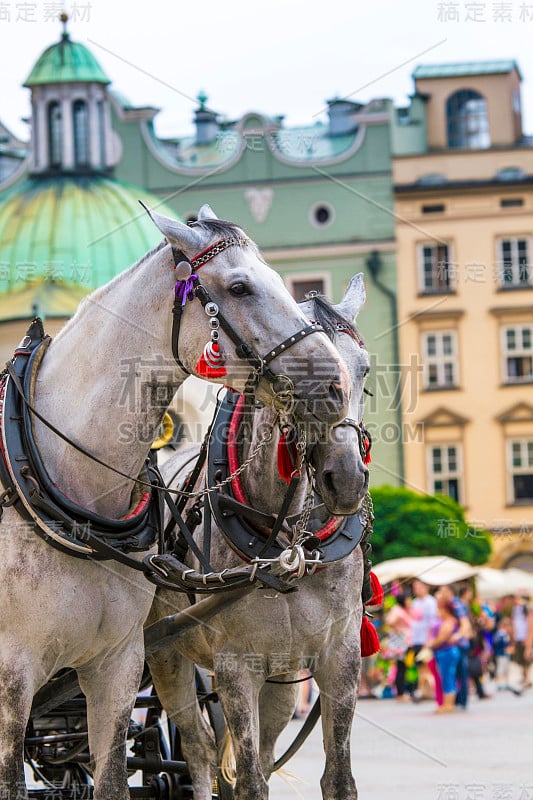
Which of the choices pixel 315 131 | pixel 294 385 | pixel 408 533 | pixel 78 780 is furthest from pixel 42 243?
pixel 294 385

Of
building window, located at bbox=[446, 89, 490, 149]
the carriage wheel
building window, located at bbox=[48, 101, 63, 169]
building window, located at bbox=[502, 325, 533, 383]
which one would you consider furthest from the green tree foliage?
the carriage wheel

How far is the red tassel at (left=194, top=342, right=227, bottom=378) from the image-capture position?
17.1 ft

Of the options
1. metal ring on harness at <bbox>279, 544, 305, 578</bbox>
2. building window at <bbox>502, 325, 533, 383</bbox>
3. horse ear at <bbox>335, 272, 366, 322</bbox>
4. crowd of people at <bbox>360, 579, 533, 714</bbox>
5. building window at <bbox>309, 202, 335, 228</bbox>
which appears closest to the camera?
metal ring on harness at <bbox>279, 544, 305, 578</bbox>

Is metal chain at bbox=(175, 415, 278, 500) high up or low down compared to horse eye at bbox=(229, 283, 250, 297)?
down

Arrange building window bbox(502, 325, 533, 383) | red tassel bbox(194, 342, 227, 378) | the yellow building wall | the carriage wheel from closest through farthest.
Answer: red tassel bbox(194, 342, 227, 378) < the carriage wheel < the yellow building wall < building window bbox(502, 325, 533, 383)

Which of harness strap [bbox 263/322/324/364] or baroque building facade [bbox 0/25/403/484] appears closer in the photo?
harness strap [bbox 263/322/324/364]

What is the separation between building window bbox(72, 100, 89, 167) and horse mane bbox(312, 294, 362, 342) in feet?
130

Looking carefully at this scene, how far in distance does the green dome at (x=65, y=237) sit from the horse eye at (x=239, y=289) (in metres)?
23.8

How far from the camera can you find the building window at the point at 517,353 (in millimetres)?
50750

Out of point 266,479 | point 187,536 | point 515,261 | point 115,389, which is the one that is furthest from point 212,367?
point 515,261

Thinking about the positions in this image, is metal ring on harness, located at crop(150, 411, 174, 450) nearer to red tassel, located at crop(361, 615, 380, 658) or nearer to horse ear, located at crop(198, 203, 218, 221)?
red tassel, located at crop(361, 615, 380, 658)

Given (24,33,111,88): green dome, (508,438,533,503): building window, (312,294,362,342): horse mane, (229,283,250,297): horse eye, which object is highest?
(24,33,111,88): green dome

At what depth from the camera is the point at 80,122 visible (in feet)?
149

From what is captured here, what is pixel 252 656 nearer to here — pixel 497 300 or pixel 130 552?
pixel 130 552
